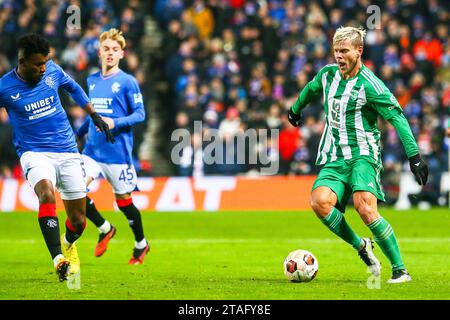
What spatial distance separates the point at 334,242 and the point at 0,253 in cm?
460

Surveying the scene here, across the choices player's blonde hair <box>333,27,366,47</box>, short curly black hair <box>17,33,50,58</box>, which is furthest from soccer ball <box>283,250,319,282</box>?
short curly black hair <box>17,33,50,58</box>

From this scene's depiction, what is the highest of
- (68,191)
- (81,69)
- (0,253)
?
(81,69)

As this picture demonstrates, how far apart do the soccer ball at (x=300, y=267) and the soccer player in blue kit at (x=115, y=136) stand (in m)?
2.55

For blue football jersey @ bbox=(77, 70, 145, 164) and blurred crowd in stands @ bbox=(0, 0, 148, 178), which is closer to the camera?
blue football jersey @ bbox=(77, 70, 145, 164)

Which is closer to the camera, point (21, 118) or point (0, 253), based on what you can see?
point (21, 118)

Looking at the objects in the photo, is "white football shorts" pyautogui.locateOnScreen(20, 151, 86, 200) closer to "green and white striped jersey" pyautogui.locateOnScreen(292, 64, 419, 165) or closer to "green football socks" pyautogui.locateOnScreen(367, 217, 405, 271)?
"green and white striped jersey" pyautogui.locateOnScreen(292, 64, 419, 165)

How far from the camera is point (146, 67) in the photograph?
2391cm

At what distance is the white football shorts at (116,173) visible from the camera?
37.8ft

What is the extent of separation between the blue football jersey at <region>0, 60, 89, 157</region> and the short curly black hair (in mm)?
374

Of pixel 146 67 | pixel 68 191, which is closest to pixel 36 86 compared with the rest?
pixel 68 191

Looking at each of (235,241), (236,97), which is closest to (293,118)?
(235,241)

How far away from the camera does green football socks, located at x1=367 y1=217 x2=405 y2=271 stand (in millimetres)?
8977
